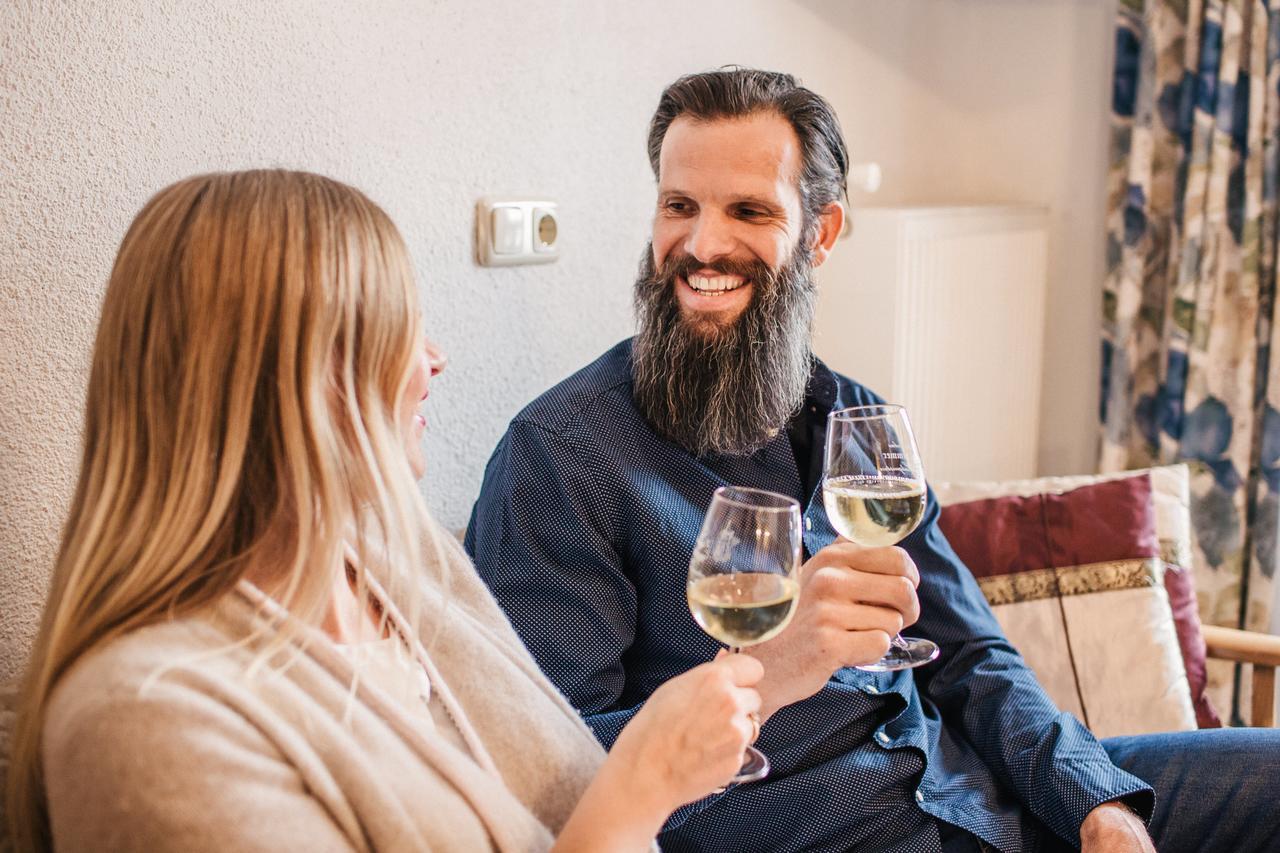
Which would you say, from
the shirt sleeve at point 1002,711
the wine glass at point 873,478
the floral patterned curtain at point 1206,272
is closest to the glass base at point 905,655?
the wine glass at point 873,478

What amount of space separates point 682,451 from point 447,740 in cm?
62

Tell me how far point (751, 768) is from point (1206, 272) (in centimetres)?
201

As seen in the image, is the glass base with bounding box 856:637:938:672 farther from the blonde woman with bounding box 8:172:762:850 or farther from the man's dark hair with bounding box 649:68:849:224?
the man's dark hair with bounding box 649:68:849:224

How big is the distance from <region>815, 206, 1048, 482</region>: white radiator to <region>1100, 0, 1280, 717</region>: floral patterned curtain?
0.22 metres

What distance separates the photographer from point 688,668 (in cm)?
148

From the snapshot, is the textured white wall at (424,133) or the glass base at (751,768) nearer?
the glass base at (751,768)

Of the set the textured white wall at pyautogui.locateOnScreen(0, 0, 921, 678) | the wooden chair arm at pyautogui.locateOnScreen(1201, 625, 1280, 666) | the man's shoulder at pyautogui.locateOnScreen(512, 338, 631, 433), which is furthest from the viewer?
the wooden chair arm at pyautogui.locateOnScreen(1201, 625, 1280, 666)

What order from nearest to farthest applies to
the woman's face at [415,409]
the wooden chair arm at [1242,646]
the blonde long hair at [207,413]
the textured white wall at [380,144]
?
the blonde long hair at [207,413]
the woman's face at [415,409]
the textured white wall at [380,144]
the wooden chair arm at [1242,646]

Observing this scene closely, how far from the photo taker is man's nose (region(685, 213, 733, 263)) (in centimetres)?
162

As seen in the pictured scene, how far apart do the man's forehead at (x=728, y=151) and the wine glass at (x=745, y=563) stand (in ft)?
2.56

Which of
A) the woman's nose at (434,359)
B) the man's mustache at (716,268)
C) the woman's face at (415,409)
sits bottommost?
the woman's face at (415,409)

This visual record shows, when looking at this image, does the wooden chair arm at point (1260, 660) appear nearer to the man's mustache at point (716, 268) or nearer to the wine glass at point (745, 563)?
the man's mustache at point (716, 268)

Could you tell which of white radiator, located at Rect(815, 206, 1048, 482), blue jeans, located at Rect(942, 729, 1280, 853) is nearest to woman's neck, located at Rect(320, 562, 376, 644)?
blue jeans, located at Rect(942, 729, 1280, 853)

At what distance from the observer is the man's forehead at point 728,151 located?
162 cm
